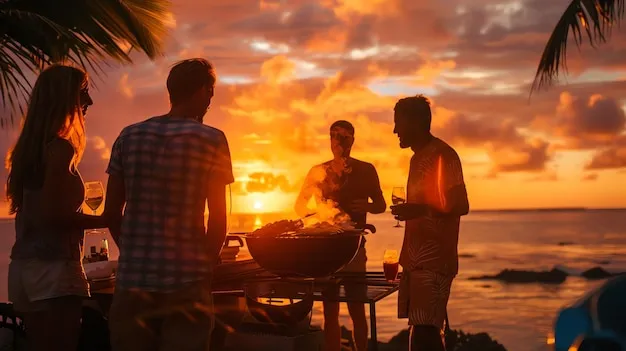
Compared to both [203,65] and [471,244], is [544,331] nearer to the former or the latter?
[203,65]

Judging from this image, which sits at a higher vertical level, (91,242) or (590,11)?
(590,11)

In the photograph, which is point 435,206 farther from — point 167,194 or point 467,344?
point 467,344

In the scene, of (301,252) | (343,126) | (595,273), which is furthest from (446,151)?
(595,273)

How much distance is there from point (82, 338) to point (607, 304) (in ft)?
11.7

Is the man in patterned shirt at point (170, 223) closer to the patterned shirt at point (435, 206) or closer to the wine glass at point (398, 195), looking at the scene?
the patterned shirt at point (435, 206)

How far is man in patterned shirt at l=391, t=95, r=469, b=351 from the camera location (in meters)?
3.41

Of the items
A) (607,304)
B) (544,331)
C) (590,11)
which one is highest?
(590,11)

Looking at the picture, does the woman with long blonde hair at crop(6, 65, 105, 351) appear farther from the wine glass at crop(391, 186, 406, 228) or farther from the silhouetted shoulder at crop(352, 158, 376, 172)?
the silhouetted shoulder at crop(352, 158, 376, 172)

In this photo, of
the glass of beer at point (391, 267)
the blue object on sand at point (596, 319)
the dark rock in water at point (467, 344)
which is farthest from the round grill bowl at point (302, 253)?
the dark rock in water at point (467, 344)

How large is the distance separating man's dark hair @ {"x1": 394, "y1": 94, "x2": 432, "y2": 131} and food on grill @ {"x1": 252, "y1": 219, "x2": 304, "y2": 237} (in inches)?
35.1

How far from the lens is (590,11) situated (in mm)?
6172

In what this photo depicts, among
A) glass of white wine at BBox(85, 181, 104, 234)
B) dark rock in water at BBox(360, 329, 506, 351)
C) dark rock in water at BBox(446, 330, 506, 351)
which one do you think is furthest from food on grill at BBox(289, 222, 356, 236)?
dark rock in water at BBox(446, 330, 506, 351)

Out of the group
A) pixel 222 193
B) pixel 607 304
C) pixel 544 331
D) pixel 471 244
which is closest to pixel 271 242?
pixel 222 193

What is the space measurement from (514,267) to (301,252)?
46303 mm
